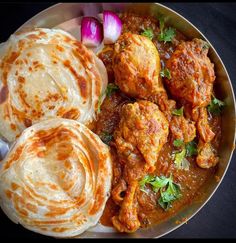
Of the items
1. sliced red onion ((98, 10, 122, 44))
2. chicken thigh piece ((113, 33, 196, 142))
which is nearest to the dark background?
sliced red onion ((98, 10, 122, 44))

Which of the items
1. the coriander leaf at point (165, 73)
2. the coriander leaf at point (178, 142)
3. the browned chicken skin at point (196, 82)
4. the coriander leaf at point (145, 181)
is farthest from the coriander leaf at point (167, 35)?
the coriander leaf at point (145, 181)

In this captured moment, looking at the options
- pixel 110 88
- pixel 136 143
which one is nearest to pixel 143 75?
pixel 110 88

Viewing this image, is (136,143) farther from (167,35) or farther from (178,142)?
(167,35)

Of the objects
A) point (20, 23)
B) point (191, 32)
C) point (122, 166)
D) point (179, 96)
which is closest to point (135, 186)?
point (122, 166)

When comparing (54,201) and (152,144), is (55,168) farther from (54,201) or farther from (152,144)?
(152,144)

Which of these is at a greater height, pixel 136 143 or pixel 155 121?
pixel 155 121

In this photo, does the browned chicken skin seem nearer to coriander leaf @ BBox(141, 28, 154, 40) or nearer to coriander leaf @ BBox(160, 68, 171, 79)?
coriander leaf @ BBox(160, 68, 171, 79)
